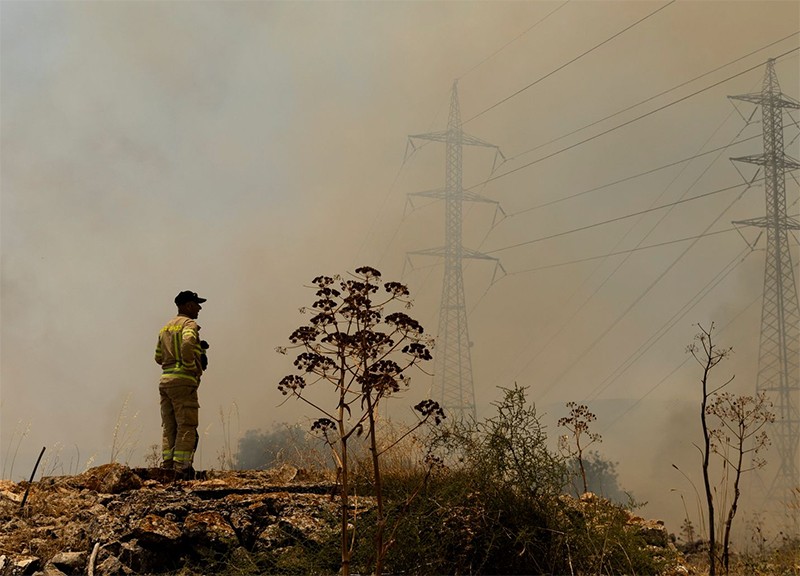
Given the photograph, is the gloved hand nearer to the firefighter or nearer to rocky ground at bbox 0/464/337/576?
the firefighter

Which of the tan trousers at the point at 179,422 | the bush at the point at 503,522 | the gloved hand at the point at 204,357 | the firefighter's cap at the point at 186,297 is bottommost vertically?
the bush at the point at 503,522

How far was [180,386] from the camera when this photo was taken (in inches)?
414

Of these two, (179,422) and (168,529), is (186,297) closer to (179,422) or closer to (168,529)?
(179,422)

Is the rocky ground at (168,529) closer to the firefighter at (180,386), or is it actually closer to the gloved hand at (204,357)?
the firefighter at (180,386)

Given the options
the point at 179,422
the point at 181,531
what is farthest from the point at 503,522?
the point at 179,422

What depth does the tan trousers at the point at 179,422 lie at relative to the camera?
409 inches

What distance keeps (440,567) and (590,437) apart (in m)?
3.35

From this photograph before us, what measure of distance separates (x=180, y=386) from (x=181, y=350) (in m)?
0.47

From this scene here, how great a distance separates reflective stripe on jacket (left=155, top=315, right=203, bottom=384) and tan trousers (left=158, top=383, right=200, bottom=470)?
14cm

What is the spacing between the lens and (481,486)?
6.66 meters

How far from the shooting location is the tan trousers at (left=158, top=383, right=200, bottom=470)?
34.1 feet

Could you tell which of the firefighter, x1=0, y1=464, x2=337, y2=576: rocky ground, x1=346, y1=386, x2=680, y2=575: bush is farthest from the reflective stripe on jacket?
x1=346, y1=386, x2=680, y2=575: bush

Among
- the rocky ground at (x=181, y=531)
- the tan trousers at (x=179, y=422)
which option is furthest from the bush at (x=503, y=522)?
the tan trousers at (x=179, y=422)

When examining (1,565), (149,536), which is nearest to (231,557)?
(149,536)
